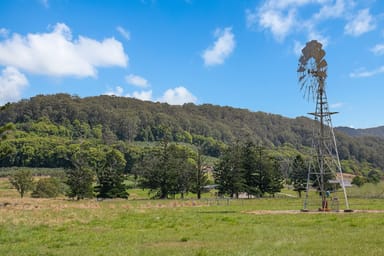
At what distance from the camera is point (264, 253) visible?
39.5ft

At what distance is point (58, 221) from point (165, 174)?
4990 centimetres

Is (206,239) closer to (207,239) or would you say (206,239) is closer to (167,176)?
(207,239)

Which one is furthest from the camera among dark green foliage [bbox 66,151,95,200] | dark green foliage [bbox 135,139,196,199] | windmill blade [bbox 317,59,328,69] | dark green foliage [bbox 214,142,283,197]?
dark green foliage [bbox 135,139,196,199]

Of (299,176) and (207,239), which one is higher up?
(299,176)

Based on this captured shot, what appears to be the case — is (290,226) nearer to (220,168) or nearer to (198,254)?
(198,254)

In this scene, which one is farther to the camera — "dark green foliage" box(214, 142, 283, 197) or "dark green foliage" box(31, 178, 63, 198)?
"dark green foliage" box(31, 178, 63, 198)

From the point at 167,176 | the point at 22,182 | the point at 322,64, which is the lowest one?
the point at 22,182

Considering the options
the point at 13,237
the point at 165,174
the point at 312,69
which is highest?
the point at 312,69

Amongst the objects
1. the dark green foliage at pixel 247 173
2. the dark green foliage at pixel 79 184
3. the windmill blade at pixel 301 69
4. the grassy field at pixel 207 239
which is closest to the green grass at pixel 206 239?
the grassy field at pixel 207 239

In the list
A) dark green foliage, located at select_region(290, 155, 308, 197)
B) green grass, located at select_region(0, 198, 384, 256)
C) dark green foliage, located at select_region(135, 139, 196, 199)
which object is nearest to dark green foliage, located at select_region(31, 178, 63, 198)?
dark green foliage, located at select_region(135, 139, 196, 199)

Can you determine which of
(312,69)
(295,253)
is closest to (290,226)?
(295,253)

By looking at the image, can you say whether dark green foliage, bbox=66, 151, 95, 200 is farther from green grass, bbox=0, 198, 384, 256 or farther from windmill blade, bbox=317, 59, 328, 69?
windmill blade, bbox=317, 59, 328, 69

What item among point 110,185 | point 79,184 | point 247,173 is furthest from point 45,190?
point 247,173

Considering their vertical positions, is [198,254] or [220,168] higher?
[220,168]
